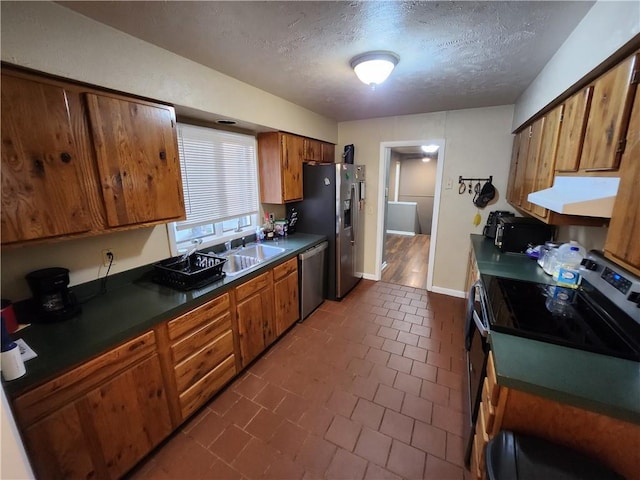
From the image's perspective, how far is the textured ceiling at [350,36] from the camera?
1.21 m

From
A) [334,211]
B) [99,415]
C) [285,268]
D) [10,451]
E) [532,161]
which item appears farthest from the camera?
[334,211]

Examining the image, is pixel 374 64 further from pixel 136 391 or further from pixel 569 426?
pixel 136 391

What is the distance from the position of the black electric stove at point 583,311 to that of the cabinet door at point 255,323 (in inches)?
65.1

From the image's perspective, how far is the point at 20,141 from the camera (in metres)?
1.13

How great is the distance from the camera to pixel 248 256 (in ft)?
8.55

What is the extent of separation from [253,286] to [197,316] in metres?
0.54

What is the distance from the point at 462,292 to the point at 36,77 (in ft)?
13.8

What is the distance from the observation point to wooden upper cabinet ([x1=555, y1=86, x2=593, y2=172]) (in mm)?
1314

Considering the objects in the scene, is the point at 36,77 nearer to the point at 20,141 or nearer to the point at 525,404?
the point at 20,141

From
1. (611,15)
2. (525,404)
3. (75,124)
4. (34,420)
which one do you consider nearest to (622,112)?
(611,15)

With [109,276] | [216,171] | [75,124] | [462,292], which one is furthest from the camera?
[462,292]

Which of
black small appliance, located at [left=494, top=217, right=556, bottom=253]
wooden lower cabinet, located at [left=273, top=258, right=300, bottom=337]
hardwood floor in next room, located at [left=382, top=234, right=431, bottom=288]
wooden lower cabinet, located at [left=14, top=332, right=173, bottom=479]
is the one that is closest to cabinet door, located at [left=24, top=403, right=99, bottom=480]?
wooden lower cabinet, located at [left=14, top=332, right=173, bottom=479]

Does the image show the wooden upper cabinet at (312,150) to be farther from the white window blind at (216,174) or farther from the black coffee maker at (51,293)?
the black coffee maker at (51,293)

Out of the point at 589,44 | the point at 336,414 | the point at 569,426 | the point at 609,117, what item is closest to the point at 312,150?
the point at 589,44
